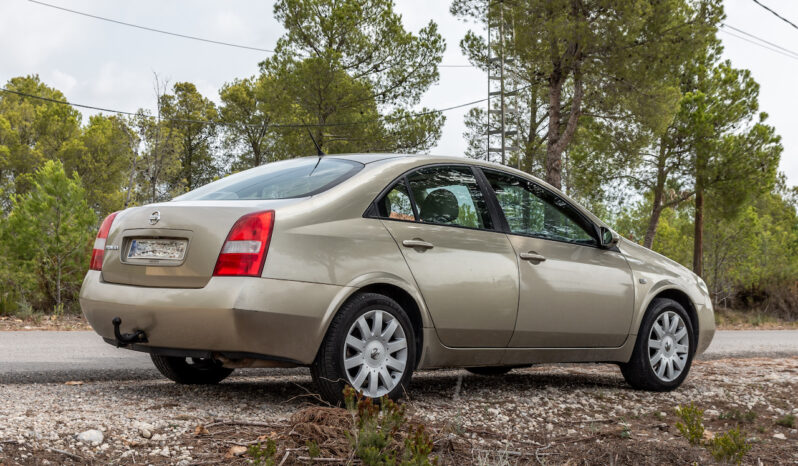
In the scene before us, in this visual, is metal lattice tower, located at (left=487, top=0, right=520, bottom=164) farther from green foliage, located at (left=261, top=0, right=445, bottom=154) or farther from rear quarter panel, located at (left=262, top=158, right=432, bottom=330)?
rear quarter panel, located at (left=262, top=158, right=432, bottom=330)

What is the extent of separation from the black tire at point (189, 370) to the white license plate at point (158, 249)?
1066 millimetres

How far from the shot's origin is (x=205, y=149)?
160ft

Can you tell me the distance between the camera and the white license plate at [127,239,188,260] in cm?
403

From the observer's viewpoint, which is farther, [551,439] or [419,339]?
[419,339]

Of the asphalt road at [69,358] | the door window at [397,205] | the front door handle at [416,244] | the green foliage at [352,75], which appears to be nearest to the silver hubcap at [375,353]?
the front door handle at [416,244]

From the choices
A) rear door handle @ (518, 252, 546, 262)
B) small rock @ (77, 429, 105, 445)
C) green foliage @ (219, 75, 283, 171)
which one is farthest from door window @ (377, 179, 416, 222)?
green foliage @ (219, 75, 283, 171)

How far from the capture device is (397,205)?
15.0 feet

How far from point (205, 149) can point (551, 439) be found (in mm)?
47247

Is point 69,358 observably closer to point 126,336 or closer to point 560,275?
point 126,336

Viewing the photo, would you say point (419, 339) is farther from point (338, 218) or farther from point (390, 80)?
point (390, 80)

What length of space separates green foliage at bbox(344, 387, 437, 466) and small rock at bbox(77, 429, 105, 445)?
106 centimetres

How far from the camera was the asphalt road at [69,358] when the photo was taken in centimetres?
568

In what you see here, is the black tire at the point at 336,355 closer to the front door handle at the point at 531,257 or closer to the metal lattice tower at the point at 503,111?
the front door handle at the point at 531,257

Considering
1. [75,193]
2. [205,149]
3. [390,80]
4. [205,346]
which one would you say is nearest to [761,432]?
[205,346]
